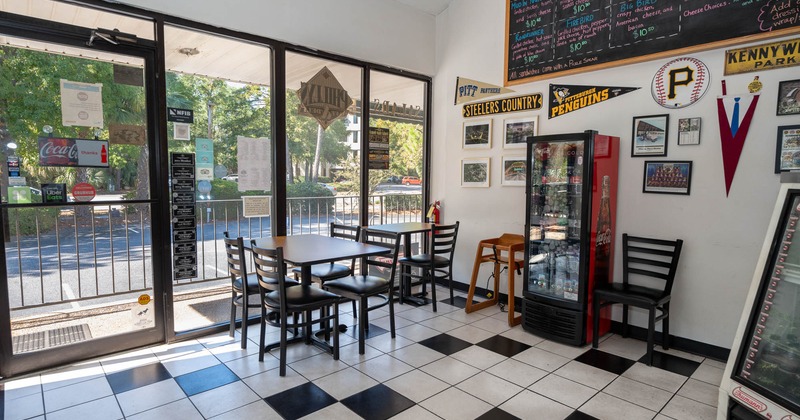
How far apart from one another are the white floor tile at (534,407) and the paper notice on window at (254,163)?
9.23 ft

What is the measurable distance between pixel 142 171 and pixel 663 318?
4.30 meters

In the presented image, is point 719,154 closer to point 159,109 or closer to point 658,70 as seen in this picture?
point 658,70

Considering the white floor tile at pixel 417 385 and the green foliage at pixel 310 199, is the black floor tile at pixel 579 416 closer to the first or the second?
the white floor tile at pixel 417 385

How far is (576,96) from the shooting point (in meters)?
4.14

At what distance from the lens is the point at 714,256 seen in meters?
3.36

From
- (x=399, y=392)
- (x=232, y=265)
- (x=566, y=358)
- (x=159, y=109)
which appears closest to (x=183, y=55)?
(x=159, y=109)

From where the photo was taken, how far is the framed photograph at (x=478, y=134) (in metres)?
4.89

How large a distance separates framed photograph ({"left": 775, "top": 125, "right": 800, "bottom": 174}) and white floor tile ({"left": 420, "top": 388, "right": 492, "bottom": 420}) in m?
2.64

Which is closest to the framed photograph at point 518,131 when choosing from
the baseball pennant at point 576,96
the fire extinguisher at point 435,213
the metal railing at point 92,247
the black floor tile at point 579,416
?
the baseball pennant at point 576,96

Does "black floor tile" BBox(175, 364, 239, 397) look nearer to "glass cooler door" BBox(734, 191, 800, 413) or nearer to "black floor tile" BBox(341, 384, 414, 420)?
"black floor tile" BBox(341, 384, 414, 420)

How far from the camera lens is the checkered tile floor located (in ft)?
8.41

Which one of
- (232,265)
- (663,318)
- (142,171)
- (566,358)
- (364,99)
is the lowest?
(566,358)

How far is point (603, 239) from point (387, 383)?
2238mm

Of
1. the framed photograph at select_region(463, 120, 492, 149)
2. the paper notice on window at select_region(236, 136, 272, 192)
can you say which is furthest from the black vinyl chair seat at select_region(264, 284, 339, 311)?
the framed photograph at select_region(463, 120, 492, 149)
